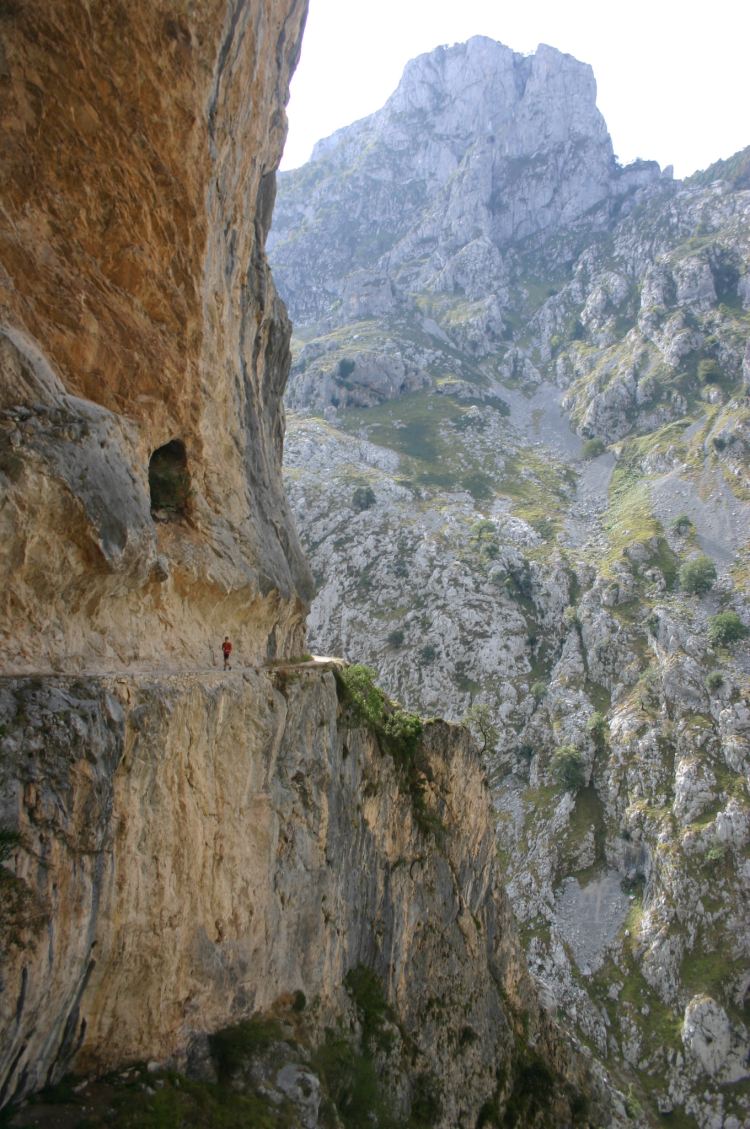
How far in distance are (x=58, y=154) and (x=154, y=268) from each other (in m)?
3.23

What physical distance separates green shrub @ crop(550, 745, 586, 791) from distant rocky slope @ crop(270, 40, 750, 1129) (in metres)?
0.25

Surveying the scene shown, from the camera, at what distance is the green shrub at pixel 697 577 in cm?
9494

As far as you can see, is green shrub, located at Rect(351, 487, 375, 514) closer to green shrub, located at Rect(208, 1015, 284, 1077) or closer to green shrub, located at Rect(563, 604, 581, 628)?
green shrub, located at Rect(563, 604, 581, 628)

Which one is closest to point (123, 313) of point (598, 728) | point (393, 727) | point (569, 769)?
point (393, 727)

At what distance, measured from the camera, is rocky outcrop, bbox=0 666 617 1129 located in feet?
39.7

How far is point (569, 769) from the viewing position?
77438 mm

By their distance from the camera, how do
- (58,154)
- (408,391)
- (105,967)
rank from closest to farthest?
(105,967)
(58,154)
(408,391)

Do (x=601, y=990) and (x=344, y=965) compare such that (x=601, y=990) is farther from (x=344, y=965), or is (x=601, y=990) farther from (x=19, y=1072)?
(x=19, y=1072)

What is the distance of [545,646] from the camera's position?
97312 millimetres

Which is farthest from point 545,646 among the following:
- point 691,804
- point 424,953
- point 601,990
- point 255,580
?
point 255,580

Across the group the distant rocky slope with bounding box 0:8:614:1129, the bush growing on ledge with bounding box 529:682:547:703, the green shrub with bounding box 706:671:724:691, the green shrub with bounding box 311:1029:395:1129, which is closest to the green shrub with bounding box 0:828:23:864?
the distant rocky slope with bounding box 0:8:614:1129

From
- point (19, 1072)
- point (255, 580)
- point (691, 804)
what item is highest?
point (255, 580)

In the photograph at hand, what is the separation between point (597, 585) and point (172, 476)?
86694 millimetres

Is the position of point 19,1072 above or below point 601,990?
above
